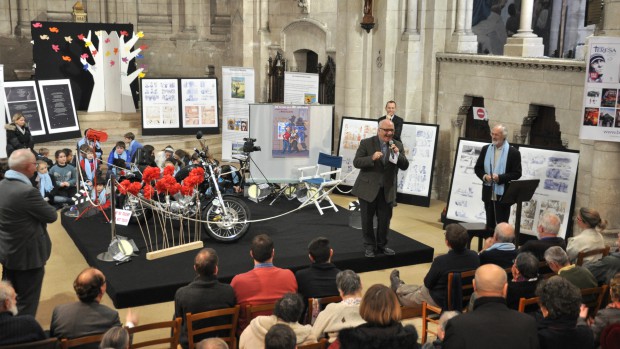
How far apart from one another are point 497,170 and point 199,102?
7.93 m

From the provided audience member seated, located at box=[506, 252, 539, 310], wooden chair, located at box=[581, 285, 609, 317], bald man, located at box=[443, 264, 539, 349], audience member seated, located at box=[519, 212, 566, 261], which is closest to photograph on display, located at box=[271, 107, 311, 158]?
audience member seated, located at box=[519, 212, 566, 261]

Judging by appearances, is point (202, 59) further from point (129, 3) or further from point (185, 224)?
point (185, 224)

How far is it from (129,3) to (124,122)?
385cm

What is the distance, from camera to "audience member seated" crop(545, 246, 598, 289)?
522cm

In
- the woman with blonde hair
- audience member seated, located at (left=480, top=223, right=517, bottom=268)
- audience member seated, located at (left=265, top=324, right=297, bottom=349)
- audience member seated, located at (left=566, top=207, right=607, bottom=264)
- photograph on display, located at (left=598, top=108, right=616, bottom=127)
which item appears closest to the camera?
audience member seated, located at (left=265, top=324, right=297, bottom=349)

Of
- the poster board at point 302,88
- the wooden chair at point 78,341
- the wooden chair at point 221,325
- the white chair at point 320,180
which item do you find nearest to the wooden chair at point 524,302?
the wooden chair at point 221,325

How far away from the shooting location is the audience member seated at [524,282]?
5.16 m

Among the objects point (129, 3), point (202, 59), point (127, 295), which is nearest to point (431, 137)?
point (127, 295)

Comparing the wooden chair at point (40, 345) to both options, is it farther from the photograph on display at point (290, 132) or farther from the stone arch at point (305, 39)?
the stone arch at point (305, 39)

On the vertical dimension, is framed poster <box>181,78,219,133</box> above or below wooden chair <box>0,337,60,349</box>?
above

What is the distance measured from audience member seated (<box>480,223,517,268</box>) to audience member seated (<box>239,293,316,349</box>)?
6.87 ft

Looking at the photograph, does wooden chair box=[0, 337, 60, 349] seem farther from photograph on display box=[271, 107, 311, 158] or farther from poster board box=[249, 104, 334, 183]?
photograph on display box=[271, 107, 311, 158]

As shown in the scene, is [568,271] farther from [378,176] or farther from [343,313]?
[378,176]

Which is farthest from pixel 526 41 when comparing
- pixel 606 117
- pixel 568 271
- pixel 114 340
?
pixel 114 340
